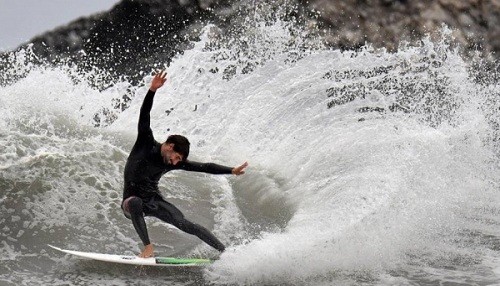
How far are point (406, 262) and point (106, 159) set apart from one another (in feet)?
14.9

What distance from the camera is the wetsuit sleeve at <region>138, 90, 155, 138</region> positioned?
249 inches

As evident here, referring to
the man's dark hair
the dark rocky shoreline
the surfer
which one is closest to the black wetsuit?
the surfer

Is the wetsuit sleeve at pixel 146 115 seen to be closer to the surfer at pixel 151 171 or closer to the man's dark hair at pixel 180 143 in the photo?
the surfer at pixel 151 171

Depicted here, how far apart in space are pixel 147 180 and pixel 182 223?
23.0 inches

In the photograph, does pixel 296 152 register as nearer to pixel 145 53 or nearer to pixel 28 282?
pixel 28 282

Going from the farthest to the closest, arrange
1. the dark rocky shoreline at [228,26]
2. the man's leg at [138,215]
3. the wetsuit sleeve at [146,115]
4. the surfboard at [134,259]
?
the dark rocky shoreline at [228,26], the man's leg at [138,215], the surfboard at [134,259], the wetsuit sleeve at [146,115]

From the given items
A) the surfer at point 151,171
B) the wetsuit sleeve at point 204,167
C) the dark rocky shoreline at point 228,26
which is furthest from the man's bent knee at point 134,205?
the dark rocky shoreline at point 228,26

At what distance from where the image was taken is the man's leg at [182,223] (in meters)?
6.86

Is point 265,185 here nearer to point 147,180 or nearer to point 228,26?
point 147,180

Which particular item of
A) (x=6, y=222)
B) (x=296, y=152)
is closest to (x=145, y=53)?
(x=296, y=152)

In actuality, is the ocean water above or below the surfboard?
above

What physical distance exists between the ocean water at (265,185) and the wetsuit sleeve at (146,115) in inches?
54.9

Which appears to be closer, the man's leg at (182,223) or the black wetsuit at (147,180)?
the black wetsuit at (147,180)

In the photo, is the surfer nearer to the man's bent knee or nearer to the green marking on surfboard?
the man's bent knee
